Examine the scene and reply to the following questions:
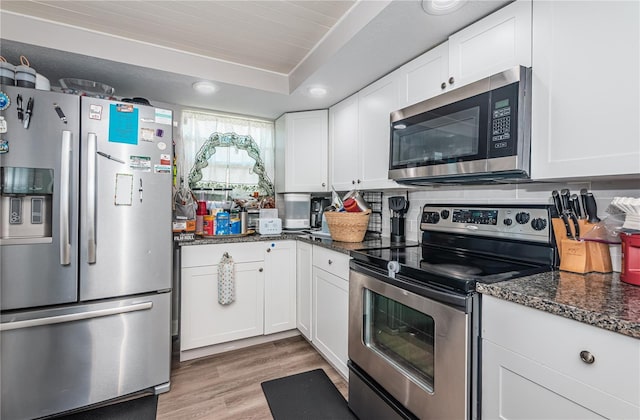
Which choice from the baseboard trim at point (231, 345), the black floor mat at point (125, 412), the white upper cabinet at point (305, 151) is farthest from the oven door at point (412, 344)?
the white upper cabinet at point (305, 151)

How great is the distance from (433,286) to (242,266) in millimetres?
1644

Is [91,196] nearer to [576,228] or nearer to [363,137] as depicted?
[363,137]

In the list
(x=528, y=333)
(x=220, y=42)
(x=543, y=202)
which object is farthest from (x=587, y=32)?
(x=220, y=42)

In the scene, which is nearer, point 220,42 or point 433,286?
point 433,286

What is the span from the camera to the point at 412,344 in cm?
137

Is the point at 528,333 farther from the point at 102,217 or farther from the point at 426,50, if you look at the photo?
the point at 102,217

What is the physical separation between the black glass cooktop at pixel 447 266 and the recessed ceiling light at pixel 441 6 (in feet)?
3.88

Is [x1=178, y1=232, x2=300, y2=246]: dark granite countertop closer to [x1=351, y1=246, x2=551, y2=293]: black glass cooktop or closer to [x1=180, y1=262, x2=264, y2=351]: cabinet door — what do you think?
[x1=180, y1=262, x2=264, y2=351]: cabinet door

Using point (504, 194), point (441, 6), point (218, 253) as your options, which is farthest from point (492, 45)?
point (218, 253)

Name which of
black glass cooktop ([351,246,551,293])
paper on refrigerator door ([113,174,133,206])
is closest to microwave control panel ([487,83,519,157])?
black glass cooktop ([351,246,551,293])

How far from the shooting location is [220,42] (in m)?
1.97

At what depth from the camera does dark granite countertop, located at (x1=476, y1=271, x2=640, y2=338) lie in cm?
77

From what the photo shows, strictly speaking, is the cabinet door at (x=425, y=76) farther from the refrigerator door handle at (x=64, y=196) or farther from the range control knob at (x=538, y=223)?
the refrigerator door handle at (x=64, y=196)

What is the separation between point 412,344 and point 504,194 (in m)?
0.94
